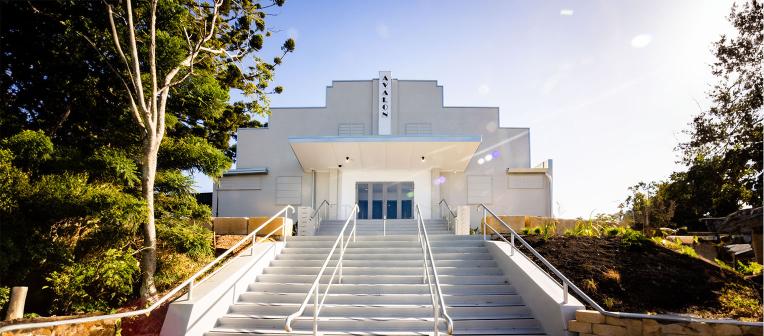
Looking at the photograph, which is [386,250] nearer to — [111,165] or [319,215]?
[111,165]

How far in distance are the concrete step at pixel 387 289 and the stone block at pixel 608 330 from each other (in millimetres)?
2066

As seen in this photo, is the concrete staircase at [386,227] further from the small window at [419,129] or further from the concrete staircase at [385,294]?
the small window at [419,129]

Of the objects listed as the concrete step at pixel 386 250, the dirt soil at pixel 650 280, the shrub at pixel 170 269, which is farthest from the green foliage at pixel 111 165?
the dirt soil at pixel 650 280

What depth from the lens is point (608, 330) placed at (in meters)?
6.32

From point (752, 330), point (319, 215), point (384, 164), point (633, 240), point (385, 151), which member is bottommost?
point (752, 330)

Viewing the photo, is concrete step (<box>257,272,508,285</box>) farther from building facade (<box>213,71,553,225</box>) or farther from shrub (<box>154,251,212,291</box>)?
building facade (<box>213,71,553,225</box>)

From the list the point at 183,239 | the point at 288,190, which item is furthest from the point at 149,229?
the point at 288,190

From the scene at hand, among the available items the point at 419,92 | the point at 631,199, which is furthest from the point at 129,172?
the point at 631,199

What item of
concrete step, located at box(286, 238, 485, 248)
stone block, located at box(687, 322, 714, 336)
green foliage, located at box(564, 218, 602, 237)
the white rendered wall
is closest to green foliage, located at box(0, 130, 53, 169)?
concrete step, located at box(286, 238, 485, 248)

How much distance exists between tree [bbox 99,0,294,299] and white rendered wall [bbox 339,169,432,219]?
754 centimetres

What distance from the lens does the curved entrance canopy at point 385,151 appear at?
15.5 metres

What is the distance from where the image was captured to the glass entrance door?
62.5 feet

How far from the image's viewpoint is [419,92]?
70.9ft

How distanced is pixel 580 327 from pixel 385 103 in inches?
624
